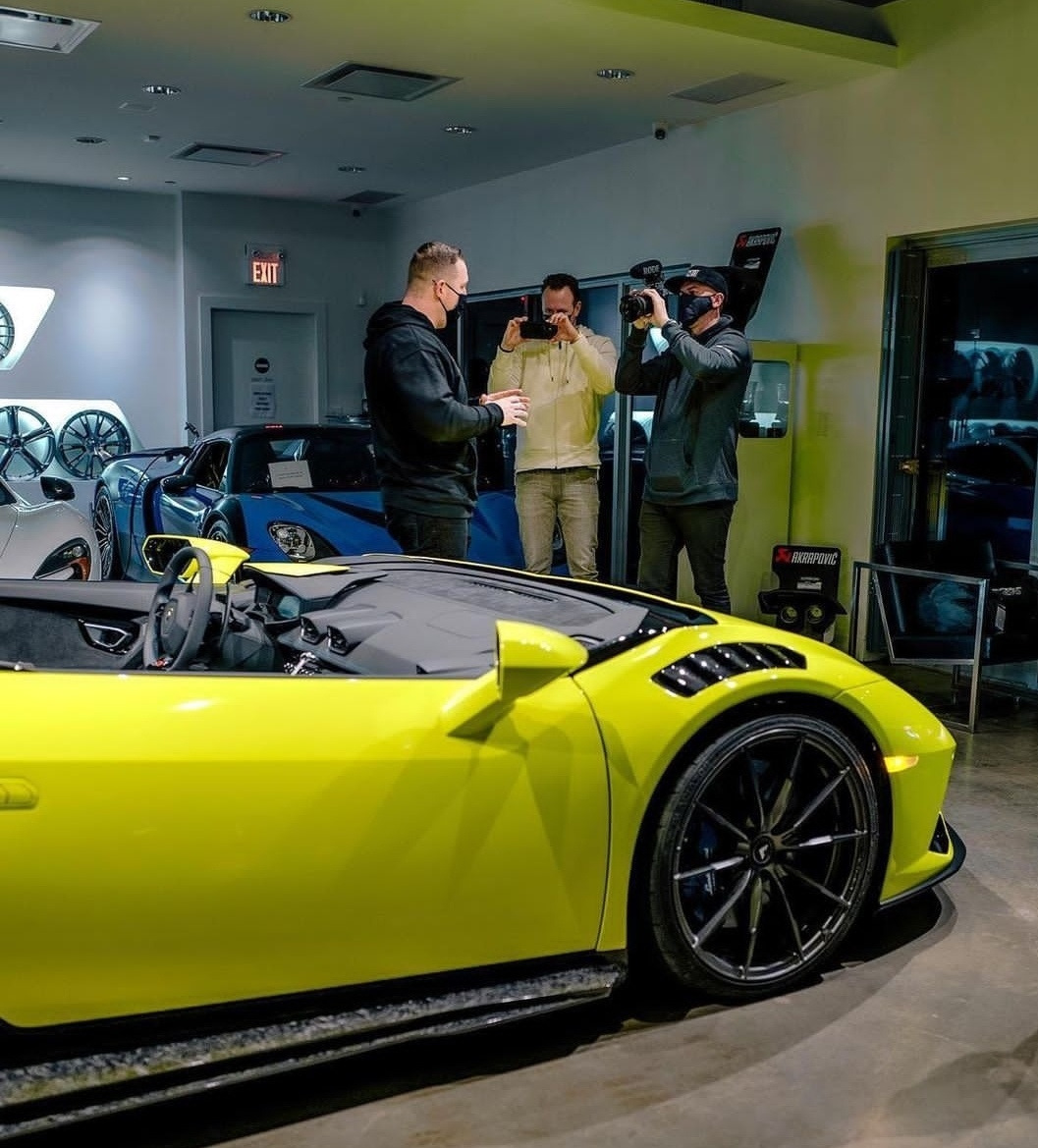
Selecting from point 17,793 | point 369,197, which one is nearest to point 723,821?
point 17,793

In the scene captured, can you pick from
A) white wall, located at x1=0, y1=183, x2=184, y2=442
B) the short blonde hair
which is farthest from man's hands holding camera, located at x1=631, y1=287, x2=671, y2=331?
white wall, located at x1=0, y1=183, x2=184, y2=442

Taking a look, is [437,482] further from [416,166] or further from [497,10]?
[416,166]

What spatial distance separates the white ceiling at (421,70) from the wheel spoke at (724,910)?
4481mm

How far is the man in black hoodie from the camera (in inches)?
170

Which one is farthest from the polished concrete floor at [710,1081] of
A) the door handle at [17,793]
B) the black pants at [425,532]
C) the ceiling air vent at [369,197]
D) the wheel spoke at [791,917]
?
the ceiling air vent at [369,197]

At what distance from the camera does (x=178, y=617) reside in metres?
2.61

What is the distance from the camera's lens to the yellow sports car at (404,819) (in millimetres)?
2025

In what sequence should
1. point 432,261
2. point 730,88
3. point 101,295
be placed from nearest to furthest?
point 432,261 < point 730,88 < point 101,295

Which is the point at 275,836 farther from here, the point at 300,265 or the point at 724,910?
the point at 300,265

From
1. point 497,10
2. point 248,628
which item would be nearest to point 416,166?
point 497,10

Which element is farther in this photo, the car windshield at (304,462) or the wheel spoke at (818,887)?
the car windshield at (304,462)

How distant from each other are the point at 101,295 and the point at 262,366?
1636 millimetres

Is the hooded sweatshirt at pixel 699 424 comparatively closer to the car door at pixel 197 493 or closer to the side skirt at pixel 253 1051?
the car door at pixel 197 493

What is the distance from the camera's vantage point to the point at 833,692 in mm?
2697
